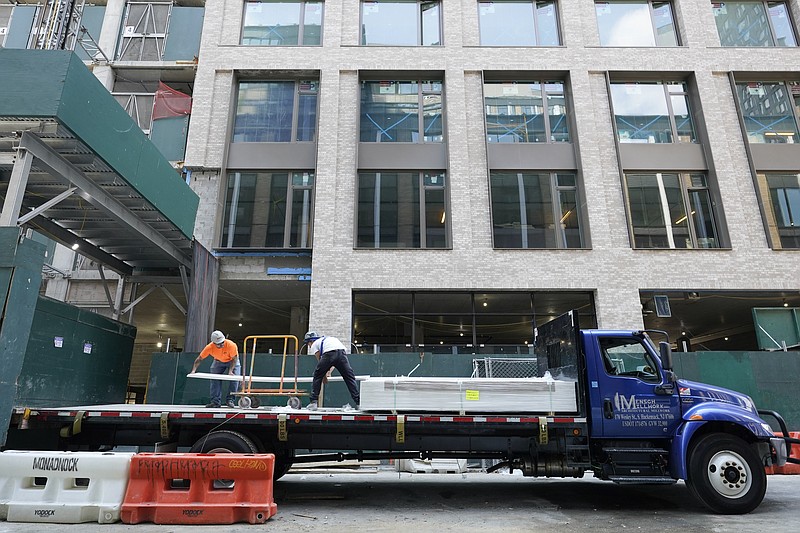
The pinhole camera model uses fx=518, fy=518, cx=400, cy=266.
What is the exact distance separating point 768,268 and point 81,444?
1796 centimetres

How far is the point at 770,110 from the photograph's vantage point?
17688mm

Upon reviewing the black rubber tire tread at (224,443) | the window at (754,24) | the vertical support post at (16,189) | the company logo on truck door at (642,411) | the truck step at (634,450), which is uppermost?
the window at (754,24)

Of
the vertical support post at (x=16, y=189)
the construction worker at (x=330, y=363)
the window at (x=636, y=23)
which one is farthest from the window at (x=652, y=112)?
the vertical support post at (x=16, y=189)

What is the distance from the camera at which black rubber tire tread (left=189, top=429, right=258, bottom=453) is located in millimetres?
7170

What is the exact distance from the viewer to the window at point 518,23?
736 inches

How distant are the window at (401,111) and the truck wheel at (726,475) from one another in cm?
1276

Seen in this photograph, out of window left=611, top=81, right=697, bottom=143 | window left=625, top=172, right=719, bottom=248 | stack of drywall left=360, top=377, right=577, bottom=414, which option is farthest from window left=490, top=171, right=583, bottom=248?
A: stack of drywall left=360, top=377, right=577, bottom=414

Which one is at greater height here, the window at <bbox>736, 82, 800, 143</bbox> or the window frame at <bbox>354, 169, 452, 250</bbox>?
the window at <bbox>736, 82, 800, 143</bbox>

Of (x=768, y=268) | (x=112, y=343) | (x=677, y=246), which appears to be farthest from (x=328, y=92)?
(x=768, y=268)

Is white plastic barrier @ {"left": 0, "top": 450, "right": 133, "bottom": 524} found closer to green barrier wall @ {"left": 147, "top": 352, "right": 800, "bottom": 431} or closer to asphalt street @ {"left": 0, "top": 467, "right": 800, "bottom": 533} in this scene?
asphalt street @ {"left": 0, "top": 467, "right": 800, "bottom": 533}

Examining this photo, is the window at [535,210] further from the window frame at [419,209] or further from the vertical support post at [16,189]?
the vertical support post at [16,189]

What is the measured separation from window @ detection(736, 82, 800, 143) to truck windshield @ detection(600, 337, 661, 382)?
13.3m

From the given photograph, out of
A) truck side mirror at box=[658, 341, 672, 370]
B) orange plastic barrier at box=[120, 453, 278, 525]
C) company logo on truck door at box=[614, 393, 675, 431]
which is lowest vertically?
orange plastic barrier at box=[120, 453, 278, 525]

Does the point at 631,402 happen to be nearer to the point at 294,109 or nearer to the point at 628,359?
the point at 628,359
